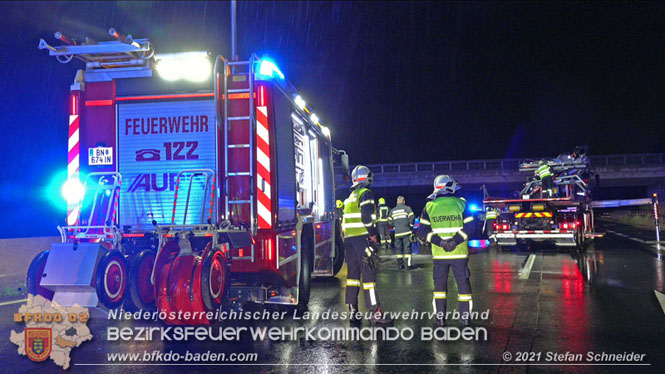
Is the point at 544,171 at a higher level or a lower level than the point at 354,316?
higher

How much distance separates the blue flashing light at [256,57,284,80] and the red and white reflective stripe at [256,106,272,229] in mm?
379

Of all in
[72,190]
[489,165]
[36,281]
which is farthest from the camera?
[489,165]

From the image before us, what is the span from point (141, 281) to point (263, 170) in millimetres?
1713

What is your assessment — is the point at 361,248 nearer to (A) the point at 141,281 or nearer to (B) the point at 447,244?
(B) the point at 447,244

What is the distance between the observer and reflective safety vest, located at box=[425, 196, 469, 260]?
594cm

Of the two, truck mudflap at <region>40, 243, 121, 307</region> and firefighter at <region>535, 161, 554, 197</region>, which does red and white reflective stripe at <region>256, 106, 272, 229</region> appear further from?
firefighter at <region>535, 161, 554, 197</region>

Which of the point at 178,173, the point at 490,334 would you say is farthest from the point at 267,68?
the point at 490,334

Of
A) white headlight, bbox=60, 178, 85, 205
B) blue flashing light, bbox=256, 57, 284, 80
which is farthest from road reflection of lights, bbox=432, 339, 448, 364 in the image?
white headlight, bbox=60, 178, 85, 205

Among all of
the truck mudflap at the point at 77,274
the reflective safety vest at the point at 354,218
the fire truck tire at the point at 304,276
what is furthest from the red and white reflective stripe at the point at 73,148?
the reflective safety vest at the point at 354,218

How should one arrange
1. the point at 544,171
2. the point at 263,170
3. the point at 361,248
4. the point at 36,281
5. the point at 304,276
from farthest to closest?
the point at 544,171 < the point at 304,276 < the point at 361,248 < the point at 263,170 < the point at 36,281

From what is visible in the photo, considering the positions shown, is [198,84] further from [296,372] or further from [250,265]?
[296,372]

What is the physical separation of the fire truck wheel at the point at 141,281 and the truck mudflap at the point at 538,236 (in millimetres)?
11801

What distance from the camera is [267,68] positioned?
5.79 meters

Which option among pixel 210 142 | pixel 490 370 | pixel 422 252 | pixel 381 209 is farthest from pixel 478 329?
pixel 422 252
